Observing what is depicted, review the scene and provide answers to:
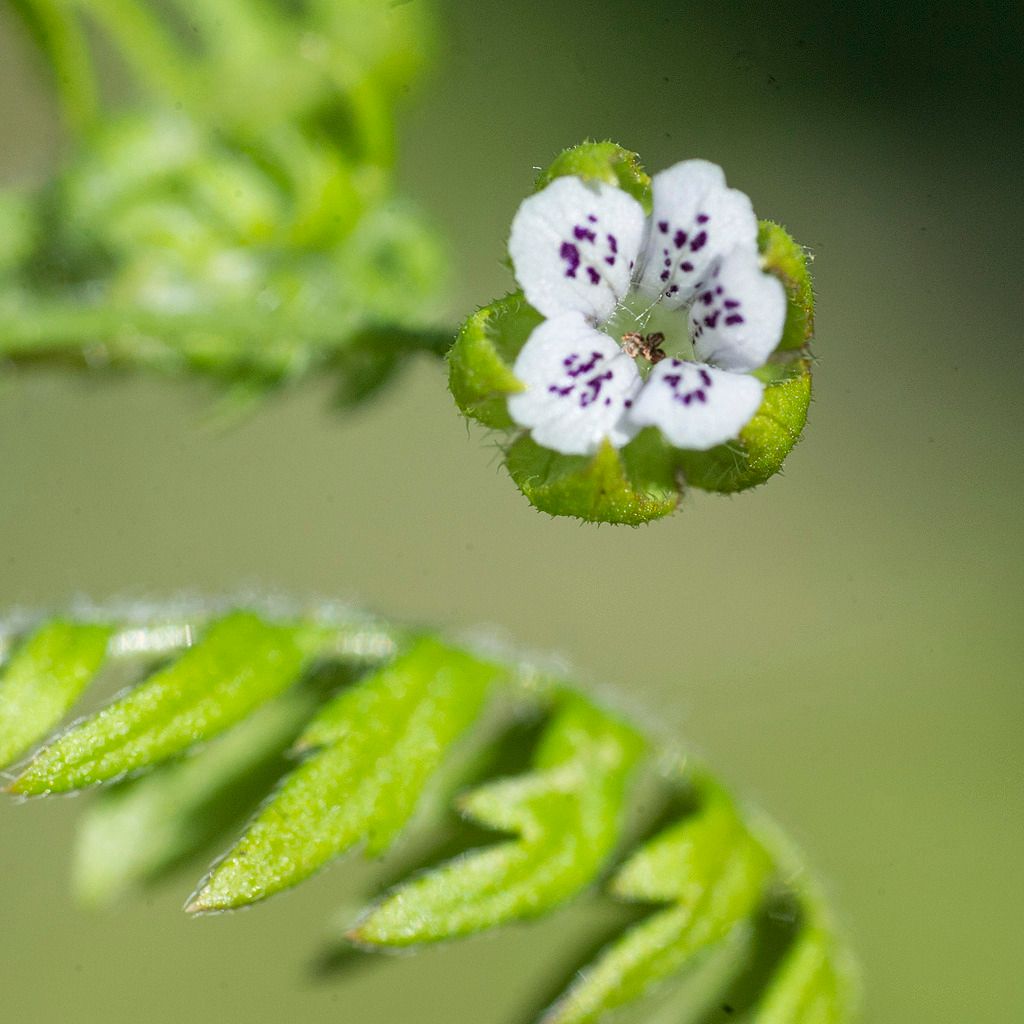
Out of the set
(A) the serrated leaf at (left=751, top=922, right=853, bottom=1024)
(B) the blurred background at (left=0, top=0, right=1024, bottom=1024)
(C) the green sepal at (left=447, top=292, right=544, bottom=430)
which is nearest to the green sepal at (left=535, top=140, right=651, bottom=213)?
(C) the green sepal at (left=447, top=292, right=544, bottom=430)

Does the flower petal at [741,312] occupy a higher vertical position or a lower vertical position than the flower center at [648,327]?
lower

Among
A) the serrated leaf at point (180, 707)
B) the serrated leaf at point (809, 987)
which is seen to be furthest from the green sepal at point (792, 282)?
the serrated leaf at point (809, 987)

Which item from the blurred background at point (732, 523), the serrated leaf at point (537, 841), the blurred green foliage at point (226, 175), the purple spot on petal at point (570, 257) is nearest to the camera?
the purple spot on petal at point (570, 257)

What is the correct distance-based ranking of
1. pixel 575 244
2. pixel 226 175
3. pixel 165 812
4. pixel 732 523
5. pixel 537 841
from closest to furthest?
pixel 575 244, pixel 537 841, pixel 165 812, pixel 226 175, pixel 732 523

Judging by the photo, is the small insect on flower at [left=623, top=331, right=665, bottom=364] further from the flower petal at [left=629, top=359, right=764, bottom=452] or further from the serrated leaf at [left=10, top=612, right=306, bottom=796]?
the serrated leaf at [left=10, top=612, right=306, bottom=796]

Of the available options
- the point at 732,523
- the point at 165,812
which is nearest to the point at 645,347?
the point at 165,812

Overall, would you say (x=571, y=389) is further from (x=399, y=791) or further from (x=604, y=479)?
(x=399, y=791)

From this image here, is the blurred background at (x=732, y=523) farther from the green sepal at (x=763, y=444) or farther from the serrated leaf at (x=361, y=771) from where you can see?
the green sepal at (x=763, y=444)

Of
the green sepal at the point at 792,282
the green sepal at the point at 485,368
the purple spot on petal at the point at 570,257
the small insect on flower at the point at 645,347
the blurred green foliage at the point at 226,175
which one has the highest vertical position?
the blurred green foliage at the point at 226,175
